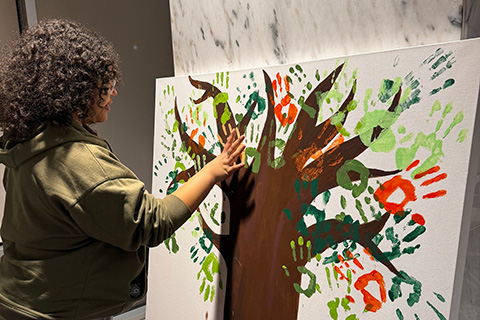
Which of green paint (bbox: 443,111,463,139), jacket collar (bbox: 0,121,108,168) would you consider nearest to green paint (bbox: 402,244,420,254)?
green paint (bbox: 443,111,463,139)

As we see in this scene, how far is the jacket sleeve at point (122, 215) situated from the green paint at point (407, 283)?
0.53m

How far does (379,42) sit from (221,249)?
72 centimetres

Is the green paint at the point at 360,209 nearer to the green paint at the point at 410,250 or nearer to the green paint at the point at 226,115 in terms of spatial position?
the green paint at the point at 410,250

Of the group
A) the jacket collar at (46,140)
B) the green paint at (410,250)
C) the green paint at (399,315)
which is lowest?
the green paint at (399,315)

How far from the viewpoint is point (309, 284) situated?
1062 mm

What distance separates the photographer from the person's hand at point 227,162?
1.21 m

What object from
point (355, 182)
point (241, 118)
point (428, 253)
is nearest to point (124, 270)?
point (241, 118)

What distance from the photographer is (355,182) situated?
956mm

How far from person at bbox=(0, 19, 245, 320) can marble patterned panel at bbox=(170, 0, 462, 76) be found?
0.35m

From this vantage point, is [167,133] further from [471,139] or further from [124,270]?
[471,139]

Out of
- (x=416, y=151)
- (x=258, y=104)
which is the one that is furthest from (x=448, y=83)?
(x=258, y=104)

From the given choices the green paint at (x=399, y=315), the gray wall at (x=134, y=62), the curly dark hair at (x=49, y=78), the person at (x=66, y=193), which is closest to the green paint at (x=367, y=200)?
the green paint at (x=399, y=315)

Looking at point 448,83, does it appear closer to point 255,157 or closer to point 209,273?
point 255,157

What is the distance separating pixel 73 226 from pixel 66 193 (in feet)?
0.31
